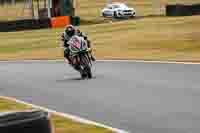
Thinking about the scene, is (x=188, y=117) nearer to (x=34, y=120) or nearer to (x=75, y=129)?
(x=75, y=129)

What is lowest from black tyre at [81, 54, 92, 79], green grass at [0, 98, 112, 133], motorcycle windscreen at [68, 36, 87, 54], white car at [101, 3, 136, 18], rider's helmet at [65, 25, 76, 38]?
white car at [101, 3, 136, 18]

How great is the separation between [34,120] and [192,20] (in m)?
40.6

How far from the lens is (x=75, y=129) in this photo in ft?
35.6

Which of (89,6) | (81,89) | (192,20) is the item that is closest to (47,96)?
(81,89)

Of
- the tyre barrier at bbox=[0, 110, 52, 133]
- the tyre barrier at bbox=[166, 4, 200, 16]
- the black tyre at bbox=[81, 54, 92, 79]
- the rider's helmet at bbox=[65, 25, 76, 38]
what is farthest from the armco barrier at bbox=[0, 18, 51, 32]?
the tyre barrier at bbox=[0, 110, 52, 133]

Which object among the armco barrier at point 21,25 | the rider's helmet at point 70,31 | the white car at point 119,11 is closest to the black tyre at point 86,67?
the rider's helmet at point 70,31

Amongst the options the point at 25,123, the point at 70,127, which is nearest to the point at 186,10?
the point at 70,127

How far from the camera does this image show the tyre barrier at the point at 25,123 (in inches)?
241

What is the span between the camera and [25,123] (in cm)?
619

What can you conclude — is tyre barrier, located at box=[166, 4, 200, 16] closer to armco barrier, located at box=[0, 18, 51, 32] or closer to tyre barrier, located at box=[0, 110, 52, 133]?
armco barrier, located at box=[0, 18, 51, 32]

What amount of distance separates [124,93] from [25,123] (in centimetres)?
909

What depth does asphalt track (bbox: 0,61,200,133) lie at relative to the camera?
36.8 feet

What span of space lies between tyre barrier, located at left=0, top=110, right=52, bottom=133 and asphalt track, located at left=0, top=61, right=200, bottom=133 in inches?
154

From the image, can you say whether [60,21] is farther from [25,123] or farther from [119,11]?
[25,123]
